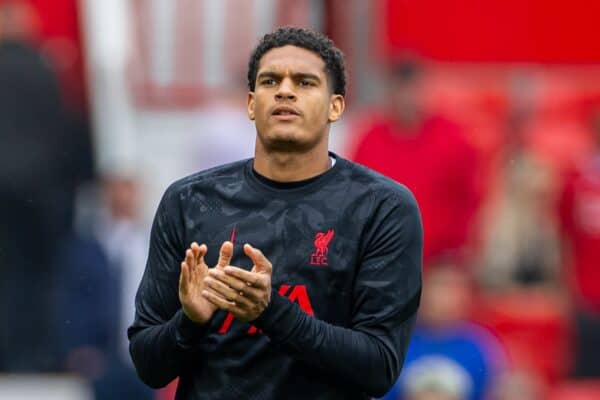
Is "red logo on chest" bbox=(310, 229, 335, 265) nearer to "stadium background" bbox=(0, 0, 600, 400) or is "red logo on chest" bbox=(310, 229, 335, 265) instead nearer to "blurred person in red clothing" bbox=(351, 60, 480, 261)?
"stadium background" bbox=(0, 0, 600, 400)

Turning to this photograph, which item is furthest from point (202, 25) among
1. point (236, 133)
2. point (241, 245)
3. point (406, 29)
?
point (241, 245)

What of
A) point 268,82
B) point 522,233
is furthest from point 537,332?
point 268,82

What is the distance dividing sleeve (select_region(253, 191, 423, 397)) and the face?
0.29 meters

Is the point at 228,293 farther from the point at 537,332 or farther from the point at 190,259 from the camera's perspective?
the point at 537,332

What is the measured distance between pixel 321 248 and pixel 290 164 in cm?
26

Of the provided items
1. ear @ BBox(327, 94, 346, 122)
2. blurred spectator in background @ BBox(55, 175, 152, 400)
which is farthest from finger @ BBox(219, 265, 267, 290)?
blurred spectator in background @ BBox(55, 175, 152, 400)

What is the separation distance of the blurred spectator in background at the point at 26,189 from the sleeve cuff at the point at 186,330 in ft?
20.0

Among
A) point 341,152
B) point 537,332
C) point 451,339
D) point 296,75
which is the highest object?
point 296,75

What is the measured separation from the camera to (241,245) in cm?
479

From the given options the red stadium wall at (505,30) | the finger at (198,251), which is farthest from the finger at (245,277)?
the red stadium wall at (505,30)

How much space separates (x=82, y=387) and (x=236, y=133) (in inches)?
66.9

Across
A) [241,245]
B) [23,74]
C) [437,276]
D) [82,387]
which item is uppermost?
[241,245]

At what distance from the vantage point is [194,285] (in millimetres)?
4605

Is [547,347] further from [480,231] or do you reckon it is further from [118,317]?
[118,317]
